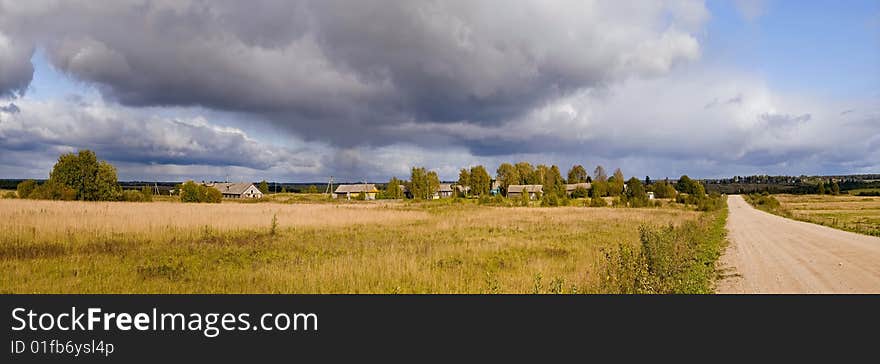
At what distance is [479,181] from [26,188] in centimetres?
9445

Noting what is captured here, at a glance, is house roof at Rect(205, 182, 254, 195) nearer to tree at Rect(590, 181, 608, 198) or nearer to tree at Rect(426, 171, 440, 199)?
tree at Rect(426, 171, 440, 199)

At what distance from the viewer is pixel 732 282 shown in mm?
12648

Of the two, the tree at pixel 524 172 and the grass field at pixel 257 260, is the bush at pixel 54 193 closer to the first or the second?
the grass field at pixel 257 260

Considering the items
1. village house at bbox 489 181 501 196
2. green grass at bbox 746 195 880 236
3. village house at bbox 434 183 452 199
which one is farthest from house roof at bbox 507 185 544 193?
green grass at bbox 746 195 880 236

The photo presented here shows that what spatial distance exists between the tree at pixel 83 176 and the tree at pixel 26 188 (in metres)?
4.15

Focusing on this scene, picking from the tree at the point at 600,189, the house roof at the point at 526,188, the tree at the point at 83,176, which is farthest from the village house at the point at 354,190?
the tree at the point at 83,176

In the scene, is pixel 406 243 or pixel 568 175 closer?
pixel 406 243

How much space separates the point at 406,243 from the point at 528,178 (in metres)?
130

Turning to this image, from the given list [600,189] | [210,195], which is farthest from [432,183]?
[210,195]

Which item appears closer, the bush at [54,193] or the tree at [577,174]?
the bush at [54,193]

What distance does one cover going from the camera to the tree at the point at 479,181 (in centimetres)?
12675
